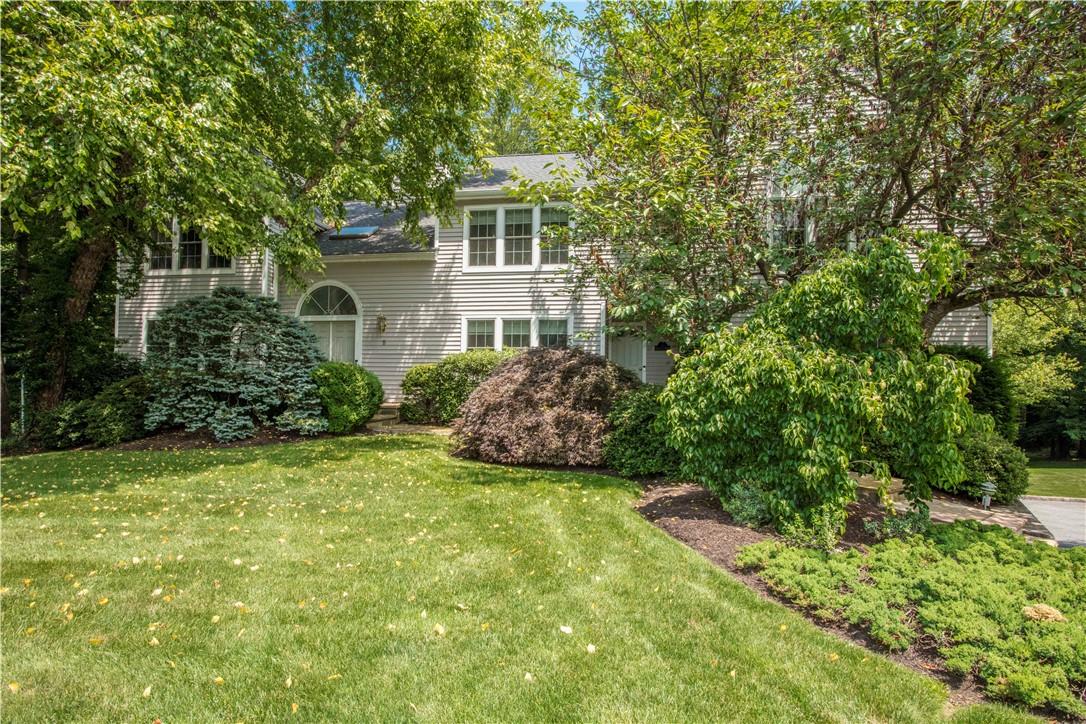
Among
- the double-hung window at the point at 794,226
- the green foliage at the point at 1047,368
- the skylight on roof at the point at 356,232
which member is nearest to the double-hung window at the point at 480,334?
the skylight on roof at the point at 356,232

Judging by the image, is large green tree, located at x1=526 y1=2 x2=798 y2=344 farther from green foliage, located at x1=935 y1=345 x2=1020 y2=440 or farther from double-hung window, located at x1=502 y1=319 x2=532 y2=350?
double-hung window, located at x1=502 y1=319 x2=532 y2=350

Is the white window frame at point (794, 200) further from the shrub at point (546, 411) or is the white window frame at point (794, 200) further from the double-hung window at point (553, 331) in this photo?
the double-hung window at point (553, 331)

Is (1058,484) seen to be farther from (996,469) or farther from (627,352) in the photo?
(627,352)

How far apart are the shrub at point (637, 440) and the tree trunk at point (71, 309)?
1165 centimetres

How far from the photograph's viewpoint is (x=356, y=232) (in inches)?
610

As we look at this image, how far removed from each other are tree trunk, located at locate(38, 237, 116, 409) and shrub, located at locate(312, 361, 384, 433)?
17.9 feet

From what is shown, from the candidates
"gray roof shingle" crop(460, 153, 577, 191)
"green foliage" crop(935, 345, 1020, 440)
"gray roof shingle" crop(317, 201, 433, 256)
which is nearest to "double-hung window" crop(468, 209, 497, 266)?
"gray roof shingle" crop(460, 153, 577, 191)

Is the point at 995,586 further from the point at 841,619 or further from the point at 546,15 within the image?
the point at 546,15

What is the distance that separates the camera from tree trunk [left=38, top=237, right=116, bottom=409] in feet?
38.7

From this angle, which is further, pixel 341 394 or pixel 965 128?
pixel 341 394

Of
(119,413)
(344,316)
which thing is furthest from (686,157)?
(119,413)

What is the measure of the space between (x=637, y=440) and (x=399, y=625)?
17.6ft

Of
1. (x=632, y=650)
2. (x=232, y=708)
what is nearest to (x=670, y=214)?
(x=632, y=650)

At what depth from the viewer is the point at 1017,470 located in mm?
7453
